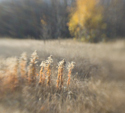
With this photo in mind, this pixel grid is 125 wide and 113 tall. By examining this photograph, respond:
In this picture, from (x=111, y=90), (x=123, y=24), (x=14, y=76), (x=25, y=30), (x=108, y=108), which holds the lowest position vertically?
(x=108, y=108)

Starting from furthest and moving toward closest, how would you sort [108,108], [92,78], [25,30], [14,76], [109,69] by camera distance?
[25,30], [92,78], [109,69], [14,76], [108,108]

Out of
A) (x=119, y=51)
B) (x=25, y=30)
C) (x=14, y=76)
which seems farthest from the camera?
(x=25, y=30)

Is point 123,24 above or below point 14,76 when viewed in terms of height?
above

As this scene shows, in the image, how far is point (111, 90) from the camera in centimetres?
285

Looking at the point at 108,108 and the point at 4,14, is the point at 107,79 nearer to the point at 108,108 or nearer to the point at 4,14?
the point at 108,108

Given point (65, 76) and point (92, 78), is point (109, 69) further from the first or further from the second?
point (65, 76)

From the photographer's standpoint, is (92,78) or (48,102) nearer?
(48,102)

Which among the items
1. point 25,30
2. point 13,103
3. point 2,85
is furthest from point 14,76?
point 25,30

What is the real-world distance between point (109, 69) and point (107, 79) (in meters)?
0.26

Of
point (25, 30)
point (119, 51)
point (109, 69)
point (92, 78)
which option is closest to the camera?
point (119, 51)

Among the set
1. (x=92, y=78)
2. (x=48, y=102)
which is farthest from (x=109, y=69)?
(x=48, y=102)

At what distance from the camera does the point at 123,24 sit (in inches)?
110

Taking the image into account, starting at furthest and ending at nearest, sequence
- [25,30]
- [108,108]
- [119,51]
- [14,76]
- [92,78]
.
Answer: [25,30]
[92,78]
[14,76]
[119,51]
[108,108]

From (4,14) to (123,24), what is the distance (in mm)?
23238
